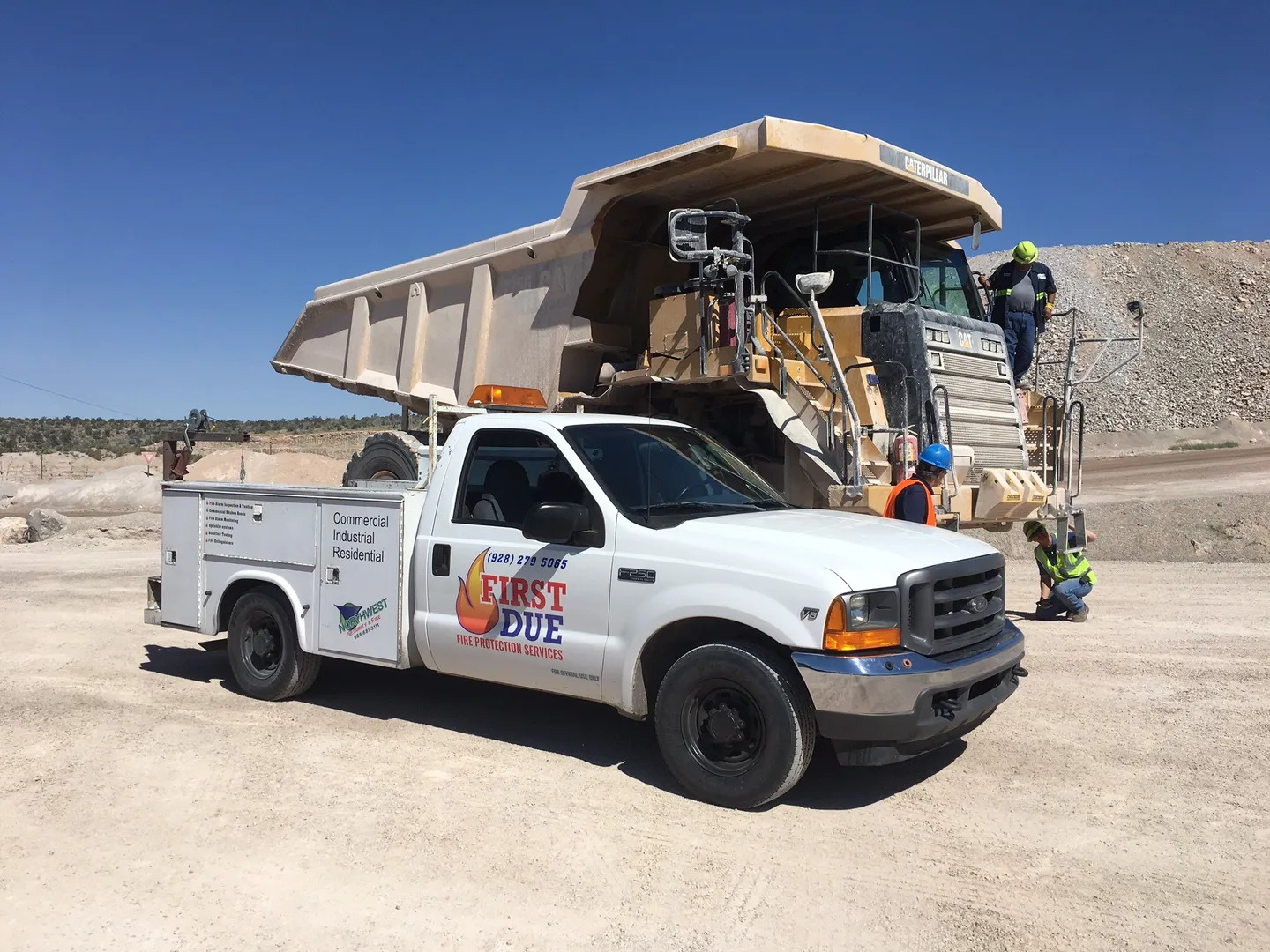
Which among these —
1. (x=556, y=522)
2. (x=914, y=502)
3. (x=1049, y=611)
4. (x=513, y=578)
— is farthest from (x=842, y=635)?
(x=1049, y=611)

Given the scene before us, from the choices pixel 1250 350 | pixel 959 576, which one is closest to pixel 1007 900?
pixel 959 576

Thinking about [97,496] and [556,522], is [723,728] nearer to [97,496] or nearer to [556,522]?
[556,522]

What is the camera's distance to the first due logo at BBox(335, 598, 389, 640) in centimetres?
634

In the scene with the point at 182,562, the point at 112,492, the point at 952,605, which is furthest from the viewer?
the point at 112,492

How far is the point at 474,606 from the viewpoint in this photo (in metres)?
5.86

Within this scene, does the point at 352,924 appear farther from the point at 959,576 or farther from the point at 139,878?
the point at 959,576

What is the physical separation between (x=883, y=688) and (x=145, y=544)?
17183 mm

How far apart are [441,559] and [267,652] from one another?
1986 millimetres

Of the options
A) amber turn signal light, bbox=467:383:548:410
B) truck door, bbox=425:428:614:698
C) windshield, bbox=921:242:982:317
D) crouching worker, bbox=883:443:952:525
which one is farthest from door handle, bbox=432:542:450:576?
windshield, bbox=921:242:982:317

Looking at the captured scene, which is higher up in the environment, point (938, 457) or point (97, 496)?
point (938, 457)

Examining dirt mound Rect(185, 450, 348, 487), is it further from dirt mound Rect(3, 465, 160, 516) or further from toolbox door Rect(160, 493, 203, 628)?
toolbox door Rect(160, 493, 203, 628)

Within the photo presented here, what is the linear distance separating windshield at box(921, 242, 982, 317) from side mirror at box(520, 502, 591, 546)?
17.9 ft

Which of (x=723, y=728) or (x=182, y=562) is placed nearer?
(x=723, y=728)

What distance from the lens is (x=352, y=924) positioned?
148 inches
